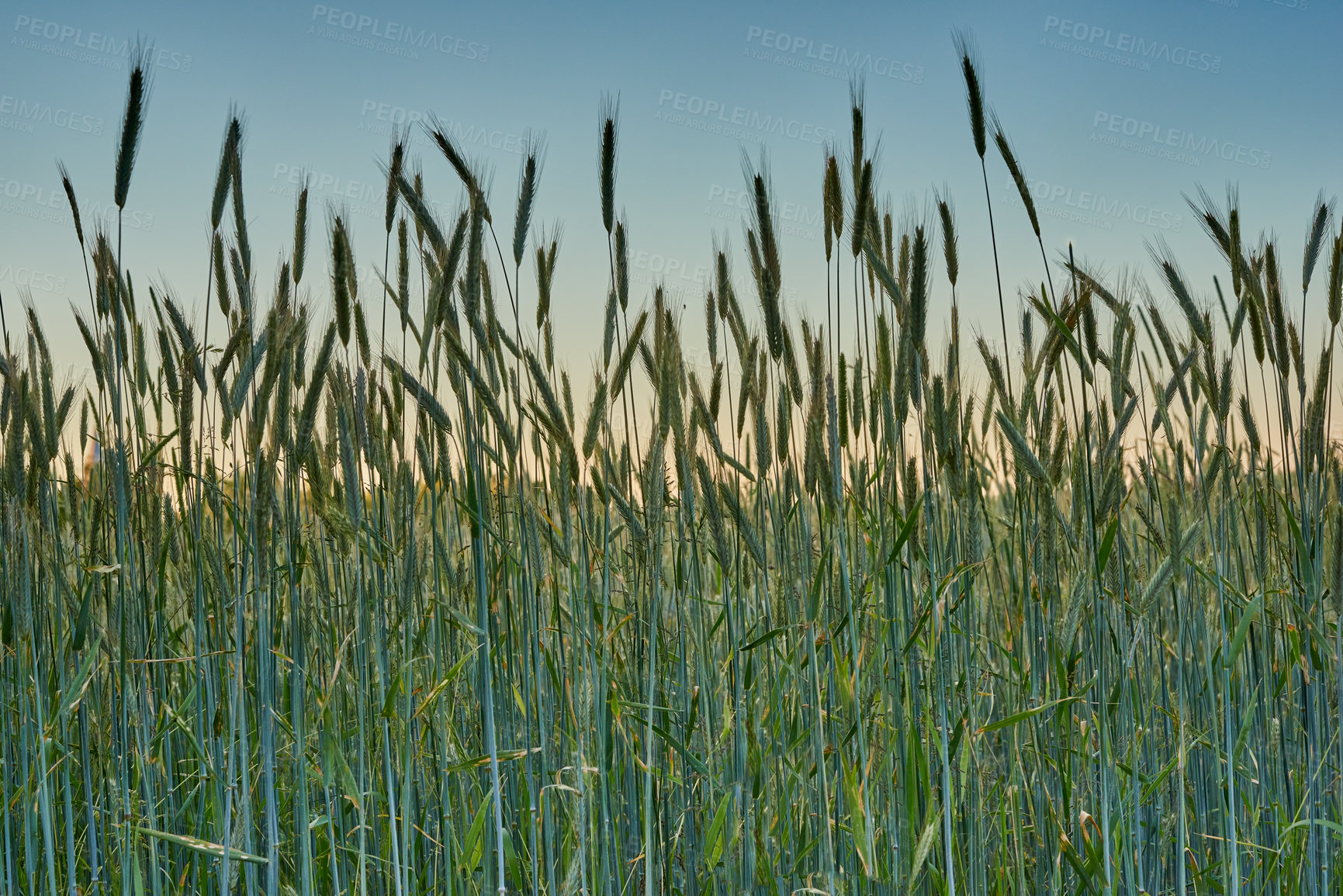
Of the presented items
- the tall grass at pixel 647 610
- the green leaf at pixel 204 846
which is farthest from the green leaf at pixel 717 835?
the green leaf at pixel 204 846

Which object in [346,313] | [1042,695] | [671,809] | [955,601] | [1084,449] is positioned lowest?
[671,809]

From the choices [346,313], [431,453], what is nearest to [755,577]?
[431,453]

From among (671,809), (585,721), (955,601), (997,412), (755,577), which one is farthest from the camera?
(755,577)

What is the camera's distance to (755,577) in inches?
74.2

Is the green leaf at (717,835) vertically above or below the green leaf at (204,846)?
below

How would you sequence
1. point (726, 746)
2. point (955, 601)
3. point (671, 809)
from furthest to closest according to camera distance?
point (671, 809) < point (726, 746) < point (955, 601)

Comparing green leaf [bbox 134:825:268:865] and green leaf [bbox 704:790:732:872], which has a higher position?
green leaf [bbox 134:825:268:865]

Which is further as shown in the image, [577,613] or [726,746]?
[726,746]

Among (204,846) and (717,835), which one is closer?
(204,846)

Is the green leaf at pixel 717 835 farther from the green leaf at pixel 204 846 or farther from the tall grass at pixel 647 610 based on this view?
the green leaf at pixel 204 846

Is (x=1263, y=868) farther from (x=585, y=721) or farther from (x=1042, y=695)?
(x=585, y=721)

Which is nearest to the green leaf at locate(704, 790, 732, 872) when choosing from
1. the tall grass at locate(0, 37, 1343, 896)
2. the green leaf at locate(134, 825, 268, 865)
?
the tall grass at locate(0, 37, 1343, 896)

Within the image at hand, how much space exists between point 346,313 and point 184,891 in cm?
119

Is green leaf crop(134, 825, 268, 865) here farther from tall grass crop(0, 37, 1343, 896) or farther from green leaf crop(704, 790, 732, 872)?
green leaf crop(704, 790, 732, 872)
